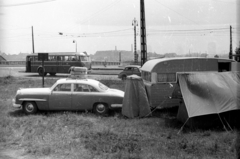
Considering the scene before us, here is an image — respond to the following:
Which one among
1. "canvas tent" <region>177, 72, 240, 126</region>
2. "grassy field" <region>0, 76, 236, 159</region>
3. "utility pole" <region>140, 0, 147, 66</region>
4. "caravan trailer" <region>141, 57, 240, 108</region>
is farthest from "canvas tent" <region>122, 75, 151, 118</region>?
"utility pole" <region>140, 0, 147, 66</region>

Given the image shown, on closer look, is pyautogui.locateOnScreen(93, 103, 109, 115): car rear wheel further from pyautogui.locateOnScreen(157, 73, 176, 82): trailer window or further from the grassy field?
pyautogui.locateOnScreen(157, 73, 176, 82): trailer window

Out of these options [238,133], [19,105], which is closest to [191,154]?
[238,133]

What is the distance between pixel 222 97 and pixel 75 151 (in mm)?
4752

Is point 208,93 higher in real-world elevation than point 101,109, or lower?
higher

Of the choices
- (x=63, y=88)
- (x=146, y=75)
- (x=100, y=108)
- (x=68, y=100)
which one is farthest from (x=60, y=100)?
(x=146, y=75)

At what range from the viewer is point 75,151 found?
248 inches

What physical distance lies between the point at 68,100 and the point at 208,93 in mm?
4982

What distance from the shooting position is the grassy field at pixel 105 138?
616 cm

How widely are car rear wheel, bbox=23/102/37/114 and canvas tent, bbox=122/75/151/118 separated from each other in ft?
11.0

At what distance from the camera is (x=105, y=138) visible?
712 cm

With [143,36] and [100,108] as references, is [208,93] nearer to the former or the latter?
[100,108]

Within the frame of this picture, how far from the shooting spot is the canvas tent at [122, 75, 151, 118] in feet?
31.7

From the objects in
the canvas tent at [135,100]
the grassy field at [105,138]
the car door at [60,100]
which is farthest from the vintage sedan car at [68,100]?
the canvas tent at [135,100]

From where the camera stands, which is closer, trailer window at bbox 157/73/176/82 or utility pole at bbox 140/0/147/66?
trailer window at bbox 157/73/176/82
